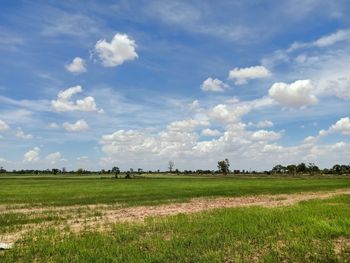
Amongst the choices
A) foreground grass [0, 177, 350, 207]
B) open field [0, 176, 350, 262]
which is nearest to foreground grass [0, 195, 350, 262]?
open field [0, 176, 350, 262]

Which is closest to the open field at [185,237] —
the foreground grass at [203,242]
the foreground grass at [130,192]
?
the foreground grass at [203,242]

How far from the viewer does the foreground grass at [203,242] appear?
14.3m

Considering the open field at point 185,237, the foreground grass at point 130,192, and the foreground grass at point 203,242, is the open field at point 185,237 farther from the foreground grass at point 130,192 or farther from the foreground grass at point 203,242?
the foreground grass at point 130,192

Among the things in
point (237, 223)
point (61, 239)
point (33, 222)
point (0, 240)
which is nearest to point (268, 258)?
point (237, 223)

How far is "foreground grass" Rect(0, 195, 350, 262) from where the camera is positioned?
14.3 meters

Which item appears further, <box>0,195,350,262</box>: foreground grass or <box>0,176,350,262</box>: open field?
<box>0,176,350,262</box>: open field

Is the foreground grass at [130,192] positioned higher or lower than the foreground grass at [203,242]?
higher

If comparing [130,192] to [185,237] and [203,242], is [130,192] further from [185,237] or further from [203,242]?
[203,242]

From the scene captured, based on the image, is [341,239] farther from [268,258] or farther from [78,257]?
[78,257]

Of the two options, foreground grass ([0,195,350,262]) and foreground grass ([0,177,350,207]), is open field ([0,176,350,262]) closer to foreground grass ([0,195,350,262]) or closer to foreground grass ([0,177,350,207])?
foreground grass ([0,195,350,262])

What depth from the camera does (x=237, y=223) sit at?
21.7 metres

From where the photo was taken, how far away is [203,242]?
16547 mm

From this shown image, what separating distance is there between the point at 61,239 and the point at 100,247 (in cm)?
315

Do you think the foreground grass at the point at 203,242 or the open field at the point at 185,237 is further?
the open field at the point at 185,237
